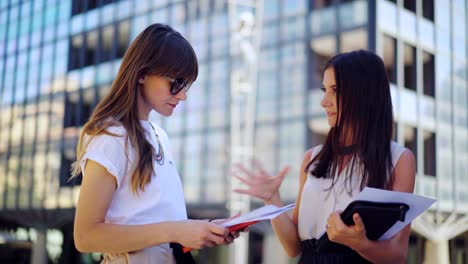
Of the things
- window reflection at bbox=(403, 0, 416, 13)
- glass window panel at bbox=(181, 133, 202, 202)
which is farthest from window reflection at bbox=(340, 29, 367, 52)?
glass window panel at bbox=(181, 133, 202, 202)

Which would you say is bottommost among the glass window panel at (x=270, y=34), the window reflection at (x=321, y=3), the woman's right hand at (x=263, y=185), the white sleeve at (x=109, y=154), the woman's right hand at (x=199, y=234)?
the woman's right hand at (x=199, y=234)

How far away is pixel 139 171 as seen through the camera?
1983 mm

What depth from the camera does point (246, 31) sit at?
14.0 metres

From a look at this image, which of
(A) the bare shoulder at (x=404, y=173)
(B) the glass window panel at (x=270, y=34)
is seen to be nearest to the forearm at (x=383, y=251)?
(A) the bare shoulder at (x=404, y=173)

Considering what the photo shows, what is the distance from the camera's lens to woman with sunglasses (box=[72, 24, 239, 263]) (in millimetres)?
1900

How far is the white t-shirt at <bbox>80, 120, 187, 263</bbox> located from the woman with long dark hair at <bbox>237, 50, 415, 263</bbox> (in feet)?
2.27

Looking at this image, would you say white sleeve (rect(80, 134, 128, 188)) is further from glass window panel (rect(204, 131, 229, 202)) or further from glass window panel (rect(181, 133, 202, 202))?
glass window panel (rect(181, 133, 202, 202))

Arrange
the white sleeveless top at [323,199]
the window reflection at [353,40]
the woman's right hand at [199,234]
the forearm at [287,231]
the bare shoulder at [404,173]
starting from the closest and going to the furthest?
the woman's right hand at [199,234], the bare shoulder at [404,173], the white sleeveless top at [323,199], the forearm at [287,231], the window reflection at [353,40]

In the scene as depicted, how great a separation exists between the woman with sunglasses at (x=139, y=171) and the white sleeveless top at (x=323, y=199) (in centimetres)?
70

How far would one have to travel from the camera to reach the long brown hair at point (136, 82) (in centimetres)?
201

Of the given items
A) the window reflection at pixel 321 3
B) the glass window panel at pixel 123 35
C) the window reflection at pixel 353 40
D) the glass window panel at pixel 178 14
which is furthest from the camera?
the glass window panel at pixel 123 35

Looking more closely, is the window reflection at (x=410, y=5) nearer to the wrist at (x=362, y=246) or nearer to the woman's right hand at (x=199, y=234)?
the wrist at (x=362, y=246)

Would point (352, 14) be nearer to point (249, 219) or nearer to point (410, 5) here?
point (410, 5)

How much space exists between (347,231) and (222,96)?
1926 centimetres
